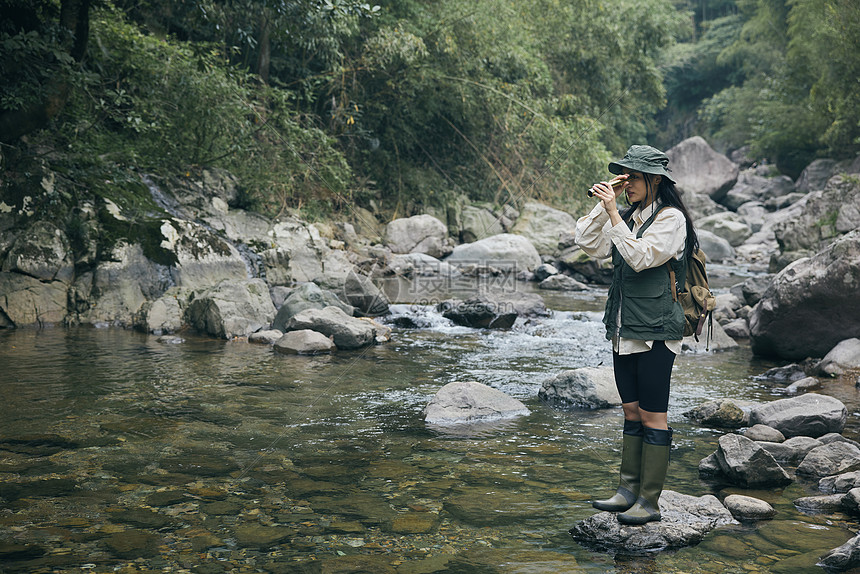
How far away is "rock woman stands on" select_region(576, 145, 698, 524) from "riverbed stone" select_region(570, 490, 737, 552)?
0.19ft

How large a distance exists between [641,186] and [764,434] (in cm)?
261

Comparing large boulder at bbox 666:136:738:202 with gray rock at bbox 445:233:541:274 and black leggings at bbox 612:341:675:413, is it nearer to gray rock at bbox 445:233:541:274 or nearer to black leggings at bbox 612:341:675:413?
gray rock at bbox 445:233:541:274

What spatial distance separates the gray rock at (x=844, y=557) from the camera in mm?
3012

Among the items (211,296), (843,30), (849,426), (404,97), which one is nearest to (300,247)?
(211,296)

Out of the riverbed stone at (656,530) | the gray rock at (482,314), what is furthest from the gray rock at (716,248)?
the riverbed stone at (656,530)

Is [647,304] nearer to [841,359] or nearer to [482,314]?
[841,359]

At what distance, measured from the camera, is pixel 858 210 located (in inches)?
525

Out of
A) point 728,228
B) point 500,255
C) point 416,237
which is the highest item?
point 728,228

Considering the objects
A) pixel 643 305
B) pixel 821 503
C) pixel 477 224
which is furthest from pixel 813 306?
pixel 477 224

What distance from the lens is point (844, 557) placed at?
303cm

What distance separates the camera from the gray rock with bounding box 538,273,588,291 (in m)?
14.5

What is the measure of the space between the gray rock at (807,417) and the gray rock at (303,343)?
4734mm


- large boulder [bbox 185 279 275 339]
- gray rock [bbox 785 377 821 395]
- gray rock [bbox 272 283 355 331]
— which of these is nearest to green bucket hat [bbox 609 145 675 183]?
gray rock [bbox 785 377 821 395]

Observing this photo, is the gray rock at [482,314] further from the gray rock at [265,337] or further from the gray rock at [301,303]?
the gray rock at [265,337]
